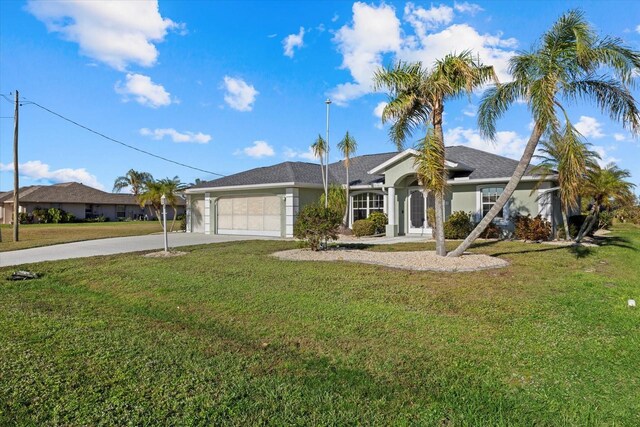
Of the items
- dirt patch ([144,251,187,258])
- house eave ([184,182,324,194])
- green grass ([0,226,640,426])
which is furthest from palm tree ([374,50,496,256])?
house eave ([184,182,324,194])

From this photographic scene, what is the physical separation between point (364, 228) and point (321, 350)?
15420 mm

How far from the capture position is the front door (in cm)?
2086

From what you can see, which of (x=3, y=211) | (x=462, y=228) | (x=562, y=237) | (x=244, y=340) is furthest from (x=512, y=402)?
(x=3, y=211)

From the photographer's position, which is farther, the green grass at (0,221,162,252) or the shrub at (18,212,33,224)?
the shrub at (18,212,33,224)

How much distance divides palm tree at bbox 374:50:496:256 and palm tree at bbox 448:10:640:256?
0.91 m

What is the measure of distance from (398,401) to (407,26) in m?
13.6

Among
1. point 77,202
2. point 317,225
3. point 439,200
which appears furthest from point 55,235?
point 77,202

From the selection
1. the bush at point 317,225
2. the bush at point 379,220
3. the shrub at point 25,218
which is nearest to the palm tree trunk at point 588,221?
the bush at point 379,220

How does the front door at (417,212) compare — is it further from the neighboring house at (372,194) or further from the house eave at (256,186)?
the house eave at (256,186)

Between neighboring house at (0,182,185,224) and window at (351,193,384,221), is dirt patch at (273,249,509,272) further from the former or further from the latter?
neighboring house at (0,182,185,224)

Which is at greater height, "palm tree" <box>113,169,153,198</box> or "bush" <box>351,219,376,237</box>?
"palm tree" <box>113,169,153,198</box>

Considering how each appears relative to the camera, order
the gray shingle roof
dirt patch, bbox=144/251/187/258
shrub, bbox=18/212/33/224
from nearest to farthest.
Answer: dirt patch, bbox=144/251/187/258, the gray shingle roof, shrub, bbox=18/212/33/224

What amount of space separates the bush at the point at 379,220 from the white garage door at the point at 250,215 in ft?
16.0

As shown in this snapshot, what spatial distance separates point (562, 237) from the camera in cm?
1809
